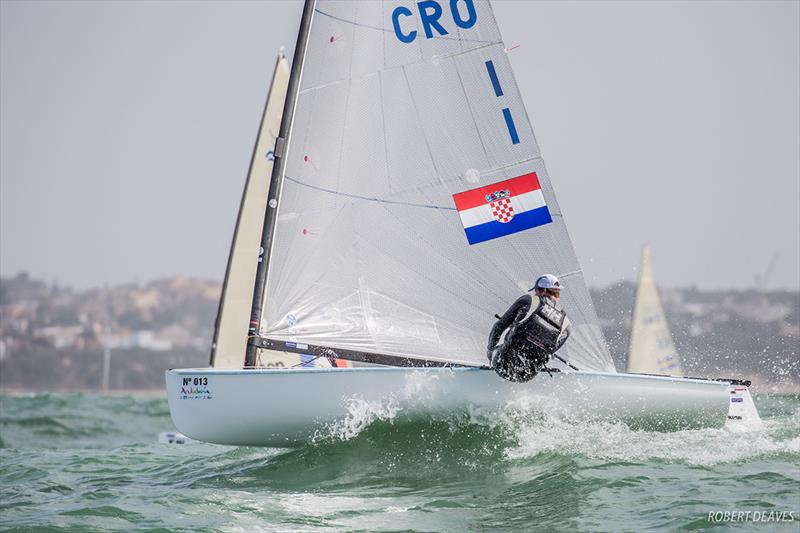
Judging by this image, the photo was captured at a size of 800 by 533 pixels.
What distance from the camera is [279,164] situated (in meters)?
10.3

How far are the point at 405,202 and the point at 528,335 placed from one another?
199 centimetres

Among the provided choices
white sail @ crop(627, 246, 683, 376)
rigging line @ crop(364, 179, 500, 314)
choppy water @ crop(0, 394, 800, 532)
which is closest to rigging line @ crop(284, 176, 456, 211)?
rigging line @ crop(364, 179, 500, 314)

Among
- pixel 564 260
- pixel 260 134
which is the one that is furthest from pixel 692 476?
pixel 260 134

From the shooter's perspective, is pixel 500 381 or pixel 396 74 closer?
pixel 500 381

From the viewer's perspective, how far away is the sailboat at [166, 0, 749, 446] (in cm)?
1008

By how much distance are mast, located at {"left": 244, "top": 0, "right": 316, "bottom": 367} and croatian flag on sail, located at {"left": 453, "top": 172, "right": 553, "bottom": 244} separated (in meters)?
1.79

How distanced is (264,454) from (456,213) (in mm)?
3314

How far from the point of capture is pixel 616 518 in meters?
7.43

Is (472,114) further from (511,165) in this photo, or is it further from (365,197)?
(365,197)

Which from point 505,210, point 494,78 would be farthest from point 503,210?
point 494,78

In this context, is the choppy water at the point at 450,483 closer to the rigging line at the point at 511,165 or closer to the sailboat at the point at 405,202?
the sailboat at the point at 405,202

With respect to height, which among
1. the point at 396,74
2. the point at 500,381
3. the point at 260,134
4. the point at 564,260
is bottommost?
the point at 500,381

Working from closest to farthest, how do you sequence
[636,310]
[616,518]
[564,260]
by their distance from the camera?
[616,518] → [564,260] → [636,310]

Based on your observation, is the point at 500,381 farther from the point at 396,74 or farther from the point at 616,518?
the point at 396,74
